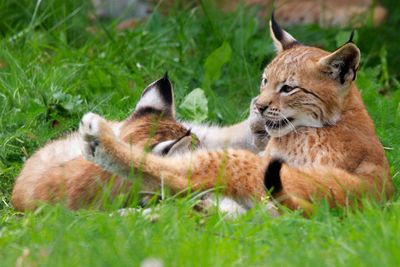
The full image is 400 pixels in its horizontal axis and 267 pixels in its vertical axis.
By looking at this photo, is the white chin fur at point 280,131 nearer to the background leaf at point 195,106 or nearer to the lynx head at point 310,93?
the lynx head at point 310,93

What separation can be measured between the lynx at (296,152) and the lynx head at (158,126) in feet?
0.55

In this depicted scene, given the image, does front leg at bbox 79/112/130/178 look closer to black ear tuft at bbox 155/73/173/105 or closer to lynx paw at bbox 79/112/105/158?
lynx paw at bbox 79/112/105/158

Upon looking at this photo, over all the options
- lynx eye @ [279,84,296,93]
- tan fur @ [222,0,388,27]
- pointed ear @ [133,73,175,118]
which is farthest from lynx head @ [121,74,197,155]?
tan fur @ [222,0,388,27]

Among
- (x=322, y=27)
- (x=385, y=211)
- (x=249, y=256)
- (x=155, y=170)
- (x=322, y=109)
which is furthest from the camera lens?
(x=322, y=27)

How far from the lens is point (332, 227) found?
4.45 metres

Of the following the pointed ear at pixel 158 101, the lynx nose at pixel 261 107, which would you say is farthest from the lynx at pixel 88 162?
the lynx nose at pixel 261 107

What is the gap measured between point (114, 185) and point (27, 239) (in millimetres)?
1001

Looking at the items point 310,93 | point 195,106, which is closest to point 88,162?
point 310,93

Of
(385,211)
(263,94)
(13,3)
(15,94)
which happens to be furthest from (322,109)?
(13,3)

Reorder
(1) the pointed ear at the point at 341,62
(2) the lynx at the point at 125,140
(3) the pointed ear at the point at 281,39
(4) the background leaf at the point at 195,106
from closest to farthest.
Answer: (2) the lynx at the point at 125,140, (1) the pointed ear at the point at 341,62, (3) the pointed ear at the point at 281,39, (4) the background leaf at the point at 195,106

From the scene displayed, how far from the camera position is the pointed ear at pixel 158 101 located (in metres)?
5.87

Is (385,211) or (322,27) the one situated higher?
(385,211)

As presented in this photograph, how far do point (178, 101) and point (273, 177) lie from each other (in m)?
2.60

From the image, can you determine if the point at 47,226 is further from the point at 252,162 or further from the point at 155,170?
the point at 252,162
